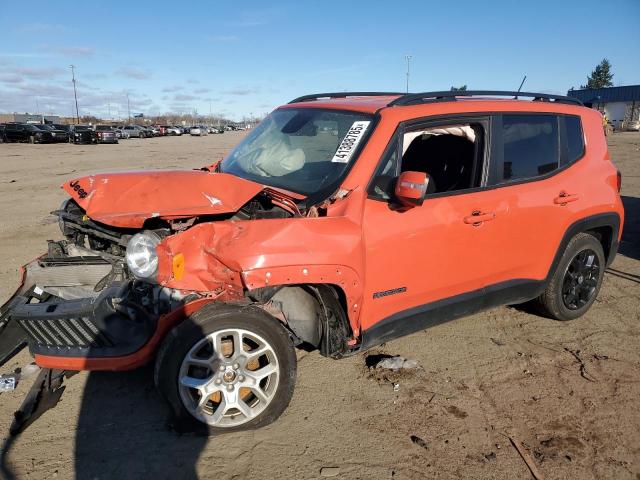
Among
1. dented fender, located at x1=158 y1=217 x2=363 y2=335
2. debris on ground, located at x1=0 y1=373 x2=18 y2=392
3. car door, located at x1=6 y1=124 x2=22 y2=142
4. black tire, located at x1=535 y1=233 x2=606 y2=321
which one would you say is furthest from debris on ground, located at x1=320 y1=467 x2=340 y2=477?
car door, located at x1=6 y1=124 x2=22 y2=142

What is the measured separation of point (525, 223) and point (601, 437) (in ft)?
5.19

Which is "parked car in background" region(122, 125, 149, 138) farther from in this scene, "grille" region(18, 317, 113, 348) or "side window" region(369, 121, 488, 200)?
"grille" region(18, 317, 113, 348)

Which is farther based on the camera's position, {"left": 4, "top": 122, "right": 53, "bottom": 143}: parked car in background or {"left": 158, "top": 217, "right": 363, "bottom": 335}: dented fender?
{"left": 4, "top": 122, "right": 53, "bottom": 143}: parked car in background

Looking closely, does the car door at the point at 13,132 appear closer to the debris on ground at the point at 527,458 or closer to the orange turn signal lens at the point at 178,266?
the orange turn signal lens at the point at 178,266

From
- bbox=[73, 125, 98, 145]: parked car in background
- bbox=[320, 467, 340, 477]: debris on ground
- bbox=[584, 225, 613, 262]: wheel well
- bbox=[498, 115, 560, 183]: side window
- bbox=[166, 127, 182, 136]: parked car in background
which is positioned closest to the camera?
bbox=[320, 467, 340, 477]: debris on ground

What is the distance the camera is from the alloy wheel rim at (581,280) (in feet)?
14.6

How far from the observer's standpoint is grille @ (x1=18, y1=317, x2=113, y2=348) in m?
2.86

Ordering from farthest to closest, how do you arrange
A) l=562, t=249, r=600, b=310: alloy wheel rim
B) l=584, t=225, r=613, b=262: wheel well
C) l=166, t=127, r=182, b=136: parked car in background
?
l=166, t=127, r=182, b=136: parked car in background, l=584, t=225, r=613, b=262: wheel well, l=562, t=249, r=600, b=310: alloy wheel rim

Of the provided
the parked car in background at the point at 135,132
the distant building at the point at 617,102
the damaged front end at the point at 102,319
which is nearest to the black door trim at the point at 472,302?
the damaged front end at the point at 102,319

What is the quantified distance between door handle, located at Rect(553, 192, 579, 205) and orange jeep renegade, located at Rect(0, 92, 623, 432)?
1 centimetres

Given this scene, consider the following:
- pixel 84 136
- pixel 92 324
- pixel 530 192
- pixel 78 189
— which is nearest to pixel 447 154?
pixel 530 192

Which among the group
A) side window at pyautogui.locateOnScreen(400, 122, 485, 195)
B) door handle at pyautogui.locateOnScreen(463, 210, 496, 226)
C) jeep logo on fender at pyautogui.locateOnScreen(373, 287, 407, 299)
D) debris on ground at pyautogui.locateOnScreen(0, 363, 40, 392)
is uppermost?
side window at pyautogui.locateOnScreen(400, 122, 485, 195)

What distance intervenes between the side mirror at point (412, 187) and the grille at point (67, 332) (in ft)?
6.53

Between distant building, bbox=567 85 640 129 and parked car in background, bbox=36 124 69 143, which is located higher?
distant building, bbox=567 85 640 129
